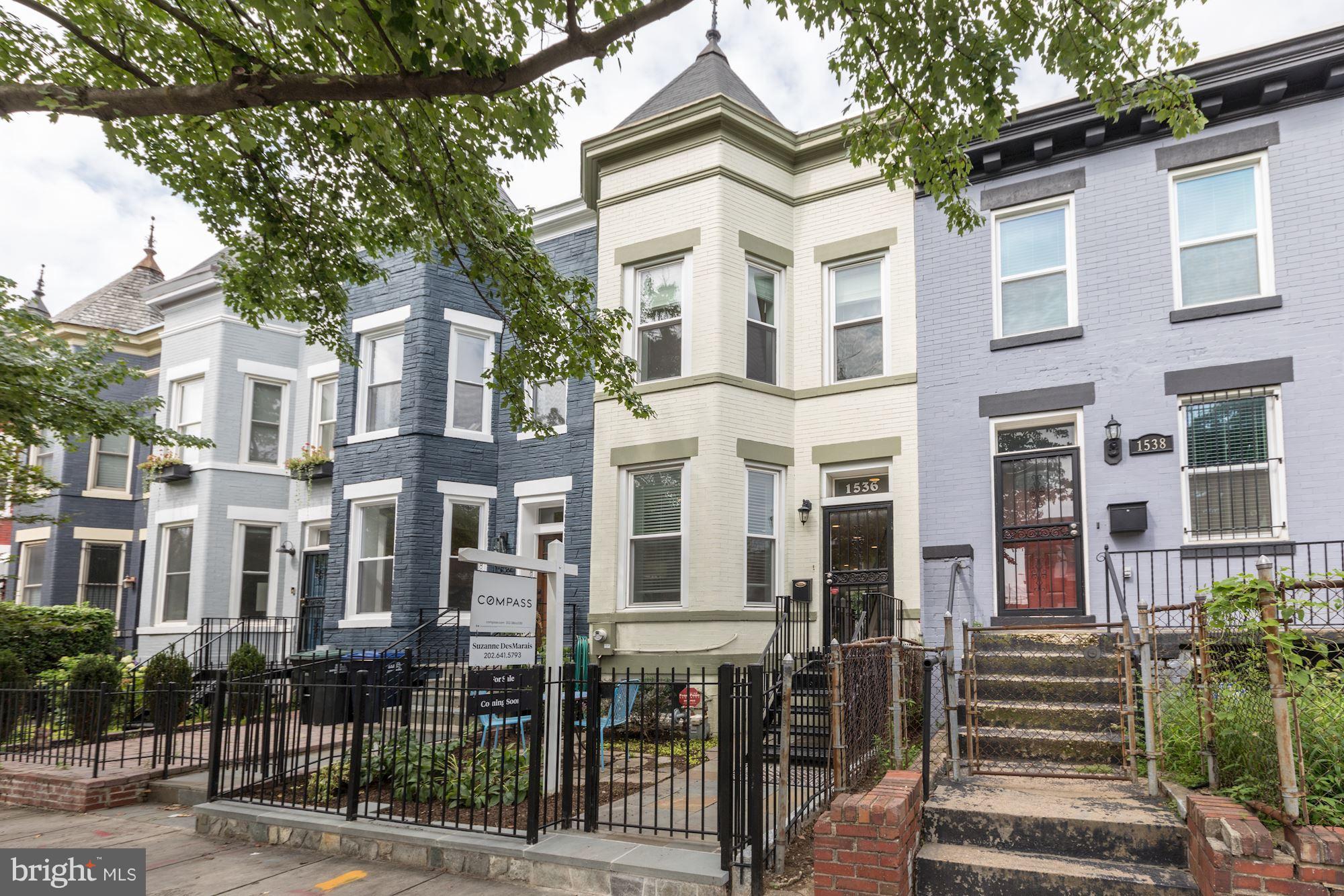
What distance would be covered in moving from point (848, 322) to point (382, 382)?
8.38m

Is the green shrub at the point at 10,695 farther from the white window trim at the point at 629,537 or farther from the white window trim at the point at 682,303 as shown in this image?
the white window trim at the point at 682,303

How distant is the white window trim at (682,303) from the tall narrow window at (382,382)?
15.6ft

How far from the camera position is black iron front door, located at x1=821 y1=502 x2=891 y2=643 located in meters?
12.0

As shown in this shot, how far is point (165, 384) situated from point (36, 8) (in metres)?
14.5

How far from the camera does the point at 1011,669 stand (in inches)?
357

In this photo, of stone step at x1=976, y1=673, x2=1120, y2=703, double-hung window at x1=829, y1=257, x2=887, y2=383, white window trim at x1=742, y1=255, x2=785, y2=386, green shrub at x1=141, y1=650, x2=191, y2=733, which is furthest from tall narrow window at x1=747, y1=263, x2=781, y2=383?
green shrub at x1=141, y1=650, x2=191, y2=733

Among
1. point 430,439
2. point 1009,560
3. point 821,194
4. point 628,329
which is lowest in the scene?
point 1009,560

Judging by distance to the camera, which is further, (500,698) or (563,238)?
(563,238)

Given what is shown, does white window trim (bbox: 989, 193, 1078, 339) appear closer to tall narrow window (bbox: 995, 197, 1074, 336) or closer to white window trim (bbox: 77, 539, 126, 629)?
tall narrow window (bbox: 995, 197, 1074, 336)

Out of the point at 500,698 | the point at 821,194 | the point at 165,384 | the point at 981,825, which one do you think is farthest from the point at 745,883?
the point at 165,384

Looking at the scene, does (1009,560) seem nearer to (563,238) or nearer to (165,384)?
(563,238)

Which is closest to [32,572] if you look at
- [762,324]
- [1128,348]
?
[762,324]

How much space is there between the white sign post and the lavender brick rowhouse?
17.1ft

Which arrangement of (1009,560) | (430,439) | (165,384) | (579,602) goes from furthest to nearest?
(165,384), (430,439), (579,602), (1009,560)
